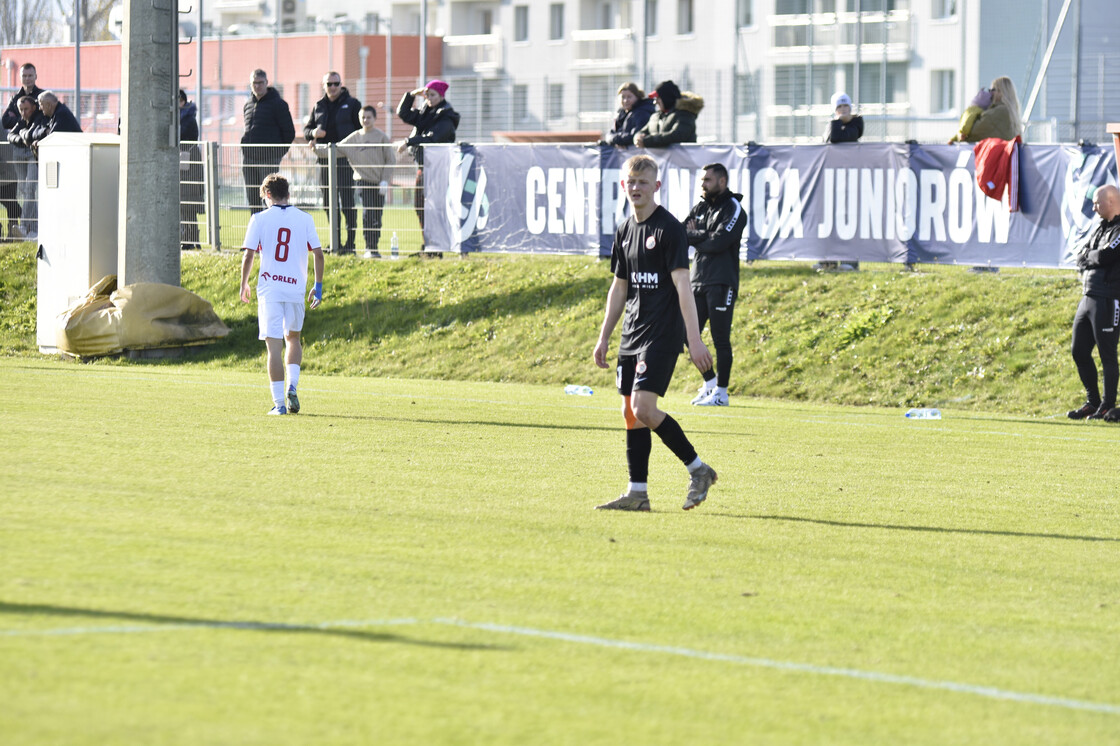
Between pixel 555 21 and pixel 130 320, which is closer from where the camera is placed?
pixel 130 320

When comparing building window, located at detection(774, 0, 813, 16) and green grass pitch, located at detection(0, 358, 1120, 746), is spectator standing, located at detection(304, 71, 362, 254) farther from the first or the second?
building window, located at detection(774, 0, 813, 16)

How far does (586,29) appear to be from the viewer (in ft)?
214

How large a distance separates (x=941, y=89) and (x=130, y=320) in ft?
123

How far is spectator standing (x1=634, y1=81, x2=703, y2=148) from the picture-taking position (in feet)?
65.8

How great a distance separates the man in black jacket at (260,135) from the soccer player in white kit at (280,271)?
9774 mm

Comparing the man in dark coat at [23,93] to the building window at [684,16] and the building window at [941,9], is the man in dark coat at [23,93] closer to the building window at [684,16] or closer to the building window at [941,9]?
the building window at [941,9]

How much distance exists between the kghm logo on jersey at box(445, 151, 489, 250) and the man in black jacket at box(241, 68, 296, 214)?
116 inches

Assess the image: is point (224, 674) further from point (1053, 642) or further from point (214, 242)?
point (214, 242)

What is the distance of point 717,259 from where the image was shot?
16.1m

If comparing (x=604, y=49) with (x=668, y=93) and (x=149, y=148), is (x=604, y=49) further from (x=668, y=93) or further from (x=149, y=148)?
(x=149, y=148)

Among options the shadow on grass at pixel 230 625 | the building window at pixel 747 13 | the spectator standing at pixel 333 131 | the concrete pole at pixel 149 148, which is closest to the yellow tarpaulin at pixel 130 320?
the concrete pole at pixel 149 148

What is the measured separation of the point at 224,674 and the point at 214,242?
797 inches

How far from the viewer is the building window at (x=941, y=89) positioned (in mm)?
50938

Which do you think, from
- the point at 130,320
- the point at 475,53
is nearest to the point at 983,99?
the point at 130,320
